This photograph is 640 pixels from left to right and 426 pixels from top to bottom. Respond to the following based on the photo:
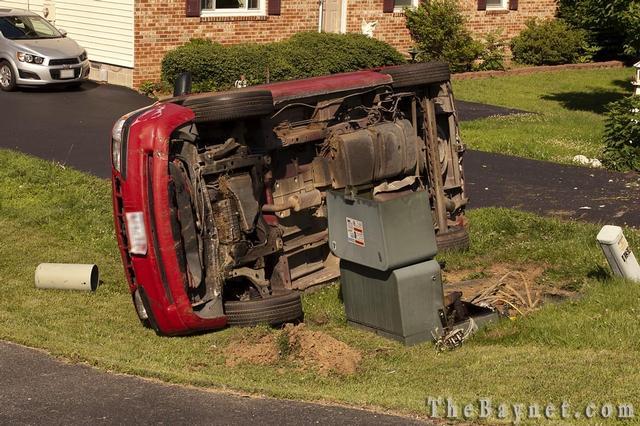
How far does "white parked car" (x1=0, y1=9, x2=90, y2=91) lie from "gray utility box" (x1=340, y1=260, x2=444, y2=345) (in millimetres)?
14411

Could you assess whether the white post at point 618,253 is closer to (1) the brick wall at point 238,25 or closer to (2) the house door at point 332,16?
(1) the brick wall at point 238,25

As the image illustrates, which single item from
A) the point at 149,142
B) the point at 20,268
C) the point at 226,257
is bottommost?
the point at 20,268

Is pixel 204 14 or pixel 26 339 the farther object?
pixel 204 14

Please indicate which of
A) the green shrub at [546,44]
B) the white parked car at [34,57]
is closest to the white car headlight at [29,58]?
the white parked car at [34,57]

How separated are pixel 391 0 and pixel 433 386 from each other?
21.1 metres

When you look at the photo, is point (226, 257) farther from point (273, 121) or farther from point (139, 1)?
Answer: point (139, 1)

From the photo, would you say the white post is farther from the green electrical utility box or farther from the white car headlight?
the white car headlight

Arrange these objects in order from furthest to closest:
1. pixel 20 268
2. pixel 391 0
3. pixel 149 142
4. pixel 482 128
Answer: pixel 391 0 → pixel 482 128 → pixel 20 268 → pixel 149 142

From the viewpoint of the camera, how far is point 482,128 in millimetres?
20500

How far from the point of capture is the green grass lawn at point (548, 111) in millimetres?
18344

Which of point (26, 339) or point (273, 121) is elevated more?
point (273, 121)

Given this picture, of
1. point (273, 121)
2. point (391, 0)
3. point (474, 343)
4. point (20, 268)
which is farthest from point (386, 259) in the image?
point (391, 0)

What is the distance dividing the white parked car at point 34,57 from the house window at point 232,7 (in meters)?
2.73

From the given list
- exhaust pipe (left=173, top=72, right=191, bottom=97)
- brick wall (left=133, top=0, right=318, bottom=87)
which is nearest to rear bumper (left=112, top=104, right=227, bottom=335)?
exhaust pipe (left=173, top=72, right=191, bottom=97)
